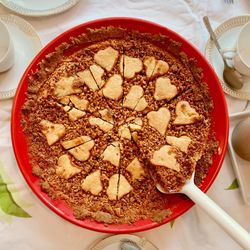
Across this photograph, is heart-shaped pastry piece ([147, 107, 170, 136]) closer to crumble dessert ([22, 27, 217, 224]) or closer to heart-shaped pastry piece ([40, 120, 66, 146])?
crumble dessert ([22, 27, 217, 224])

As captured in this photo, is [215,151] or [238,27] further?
[238,27]

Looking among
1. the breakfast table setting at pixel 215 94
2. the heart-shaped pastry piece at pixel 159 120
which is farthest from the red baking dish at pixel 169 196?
the heart-shaped pastry piece at pixel 159 120

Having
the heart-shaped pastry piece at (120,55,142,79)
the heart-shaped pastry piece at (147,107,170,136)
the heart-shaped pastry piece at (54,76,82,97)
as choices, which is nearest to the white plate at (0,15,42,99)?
the heart-shaped pastry piece at (54,76,82,97)

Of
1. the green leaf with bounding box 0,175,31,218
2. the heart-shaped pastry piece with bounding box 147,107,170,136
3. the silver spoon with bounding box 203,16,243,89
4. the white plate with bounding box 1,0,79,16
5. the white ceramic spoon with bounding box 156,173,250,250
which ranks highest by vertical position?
the white plate with bounding box 1,0,79,16

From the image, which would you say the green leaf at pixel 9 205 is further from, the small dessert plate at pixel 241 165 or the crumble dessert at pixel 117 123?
the small dessert plate at pixel 241 165

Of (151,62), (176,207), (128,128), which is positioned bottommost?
(176,207)

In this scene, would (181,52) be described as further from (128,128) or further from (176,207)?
(176,207)

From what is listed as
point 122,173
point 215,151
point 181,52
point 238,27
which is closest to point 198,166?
point 215,151
